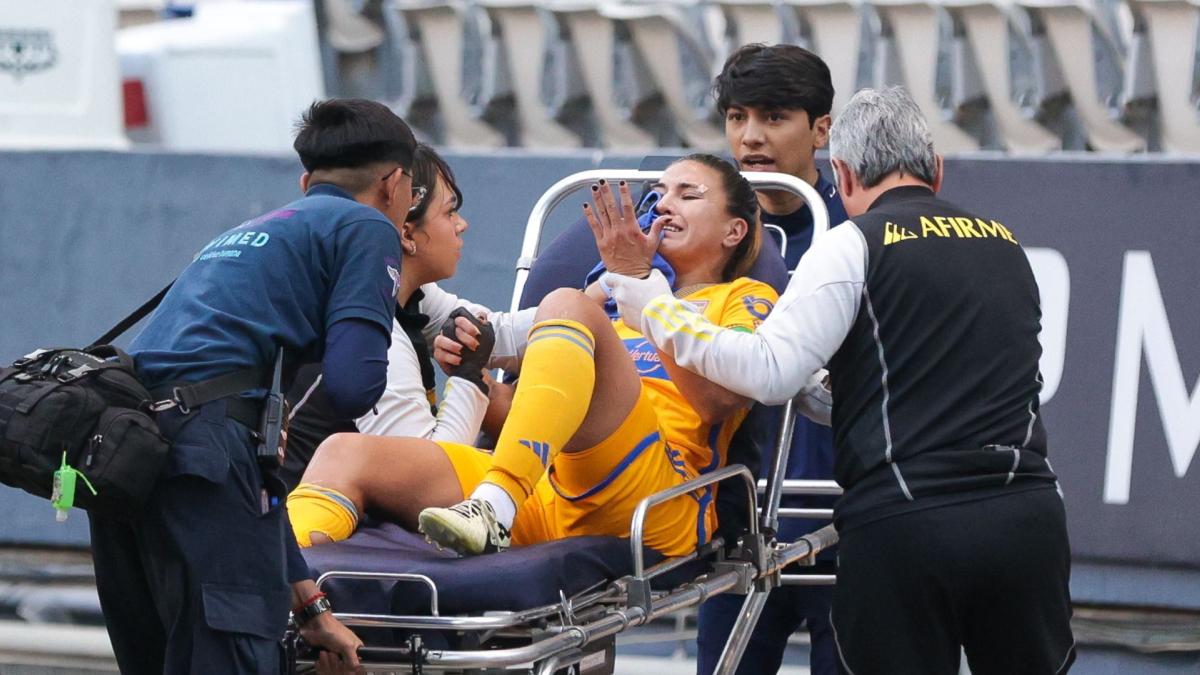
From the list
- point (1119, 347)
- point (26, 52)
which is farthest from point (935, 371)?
point (26, 52)

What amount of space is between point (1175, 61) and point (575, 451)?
4.65 meters

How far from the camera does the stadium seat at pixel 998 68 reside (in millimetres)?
7832

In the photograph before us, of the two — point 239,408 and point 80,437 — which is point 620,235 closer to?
point 239,408

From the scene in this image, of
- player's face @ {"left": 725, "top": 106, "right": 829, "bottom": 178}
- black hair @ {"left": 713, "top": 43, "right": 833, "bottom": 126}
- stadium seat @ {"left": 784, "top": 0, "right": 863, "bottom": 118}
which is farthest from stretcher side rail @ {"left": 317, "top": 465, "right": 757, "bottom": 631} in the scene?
stadium seat @ {"left": 784, "top": 0, "right": 863, "bottom": 118}

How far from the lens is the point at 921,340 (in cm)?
330

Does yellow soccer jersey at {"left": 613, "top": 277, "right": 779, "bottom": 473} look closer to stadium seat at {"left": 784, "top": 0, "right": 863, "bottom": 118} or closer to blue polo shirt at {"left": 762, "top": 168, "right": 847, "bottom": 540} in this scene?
blue polo shirt at {"left": 762, "top": 168, "right": 847, "bottom": 540}

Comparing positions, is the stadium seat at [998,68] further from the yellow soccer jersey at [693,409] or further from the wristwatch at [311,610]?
the wristwatch at [311,610]

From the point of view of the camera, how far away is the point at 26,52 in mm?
7363

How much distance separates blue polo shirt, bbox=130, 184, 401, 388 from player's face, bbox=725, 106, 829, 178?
1480mm

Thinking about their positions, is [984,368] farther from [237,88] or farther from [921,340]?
[237,88]

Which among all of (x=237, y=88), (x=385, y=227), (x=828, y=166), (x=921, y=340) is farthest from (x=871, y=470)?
(x=237, y=88)

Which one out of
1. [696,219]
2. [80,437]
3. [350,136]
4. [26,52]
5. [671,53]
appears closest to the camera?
[80,437]

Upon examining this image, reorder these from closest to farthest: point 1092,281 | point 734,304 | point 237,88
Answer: point 734,304 < point 1092,281 < point 237,88

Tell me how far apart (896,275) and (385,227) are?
949mm
